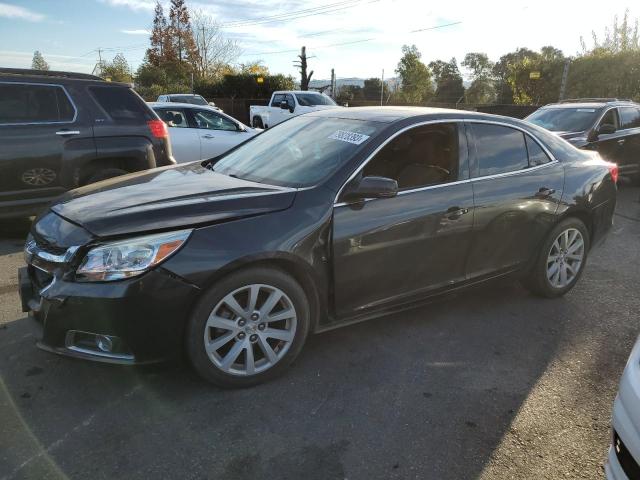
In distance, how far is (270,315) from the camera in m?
2.97

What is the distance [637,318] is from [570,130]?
6.04 m

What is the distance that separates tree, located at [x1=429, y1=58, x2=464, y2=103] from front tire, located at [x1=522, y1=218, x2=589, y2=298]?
2719 cm

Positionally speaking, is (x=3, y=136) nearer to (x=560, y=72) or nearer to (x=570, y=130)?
(x=570, y=130)

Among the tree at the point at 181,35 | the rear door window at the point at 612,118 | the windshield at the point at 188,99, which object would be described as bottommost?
the rear door window at the point at 612,118

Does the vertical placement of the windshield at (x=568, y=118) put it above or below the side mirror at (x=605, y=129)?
above

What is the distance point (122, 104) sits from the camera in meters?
A: 6.16

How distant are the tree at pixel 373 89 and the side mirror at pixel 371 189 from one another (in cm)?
Answer: 3591

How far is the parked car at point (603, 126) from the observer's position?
9156 mm

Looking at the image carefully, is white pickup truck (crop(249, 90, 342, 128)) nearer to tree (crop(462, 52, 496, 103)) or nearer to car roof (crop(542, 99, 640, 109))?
car roof (crop(542, 99, 640, 109))

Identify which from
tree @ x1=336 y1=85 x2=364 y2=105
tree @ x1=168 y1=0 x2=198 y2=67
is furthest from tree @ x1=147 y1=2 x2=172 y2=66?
tree @ x1=336 y1=85 x2=364 y2=105

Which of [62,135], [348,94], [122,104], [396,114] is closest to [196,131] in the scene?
[122,104]

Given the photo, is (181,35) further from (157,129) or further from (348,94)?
(157,129)

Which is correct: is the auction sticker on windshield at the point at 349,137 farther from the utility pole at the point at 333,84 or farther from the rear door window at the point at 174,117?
the utility pole at the point at 333,84

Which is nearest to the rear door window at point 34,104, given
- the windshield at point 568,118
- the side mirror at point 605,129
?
the windshield at point 568,118
